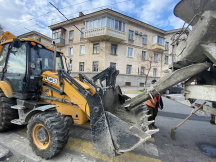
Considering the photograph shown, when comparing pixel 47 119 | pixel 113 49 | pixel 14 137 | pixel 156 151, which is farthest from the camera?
pixel 113 49

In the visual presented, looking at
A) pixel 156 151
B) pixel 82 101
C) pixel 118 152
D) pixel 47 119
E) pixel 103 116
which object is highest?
pixel 82 101

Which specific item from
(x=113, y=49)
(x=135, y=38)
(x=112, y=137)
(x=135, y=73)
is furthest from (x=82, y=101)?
(x=135, y=38)

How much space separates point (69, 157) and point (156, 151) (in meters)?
2.10

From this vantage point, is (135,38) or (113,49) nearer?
(113,49)

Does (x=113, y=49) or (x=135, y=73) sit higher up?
(x=113, y=49)

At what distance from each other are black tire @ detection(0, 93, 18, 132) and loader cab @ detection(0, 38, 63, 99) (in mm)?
Result: 294

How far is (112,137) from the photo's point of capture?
6.75ft

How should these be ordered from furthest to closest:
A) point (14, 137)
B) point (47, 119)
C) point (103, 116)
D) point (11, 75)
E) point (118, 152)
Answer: point (11, 75)
point (14, 137)
point (47, 119)
point (103, 116)
point (118, 152)

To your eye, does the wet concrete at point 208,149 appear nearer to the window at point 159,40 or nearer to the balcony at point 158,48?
the balcony at point 158,48

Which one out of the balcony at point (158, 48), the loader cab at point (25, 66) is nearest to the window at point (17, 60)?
the loader cab at point (25, 66)

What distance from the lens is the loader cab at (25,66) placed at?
3.11 meters

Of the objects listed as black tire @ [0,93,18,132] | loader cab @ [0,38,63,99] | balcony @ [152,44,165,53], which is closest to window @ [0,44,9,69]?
loader cab @ [0,38,63,99]

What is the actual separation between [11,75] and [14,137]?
1.80 metres

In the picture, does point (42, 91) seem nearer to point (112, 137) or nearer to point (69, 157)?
point (69, 157)
